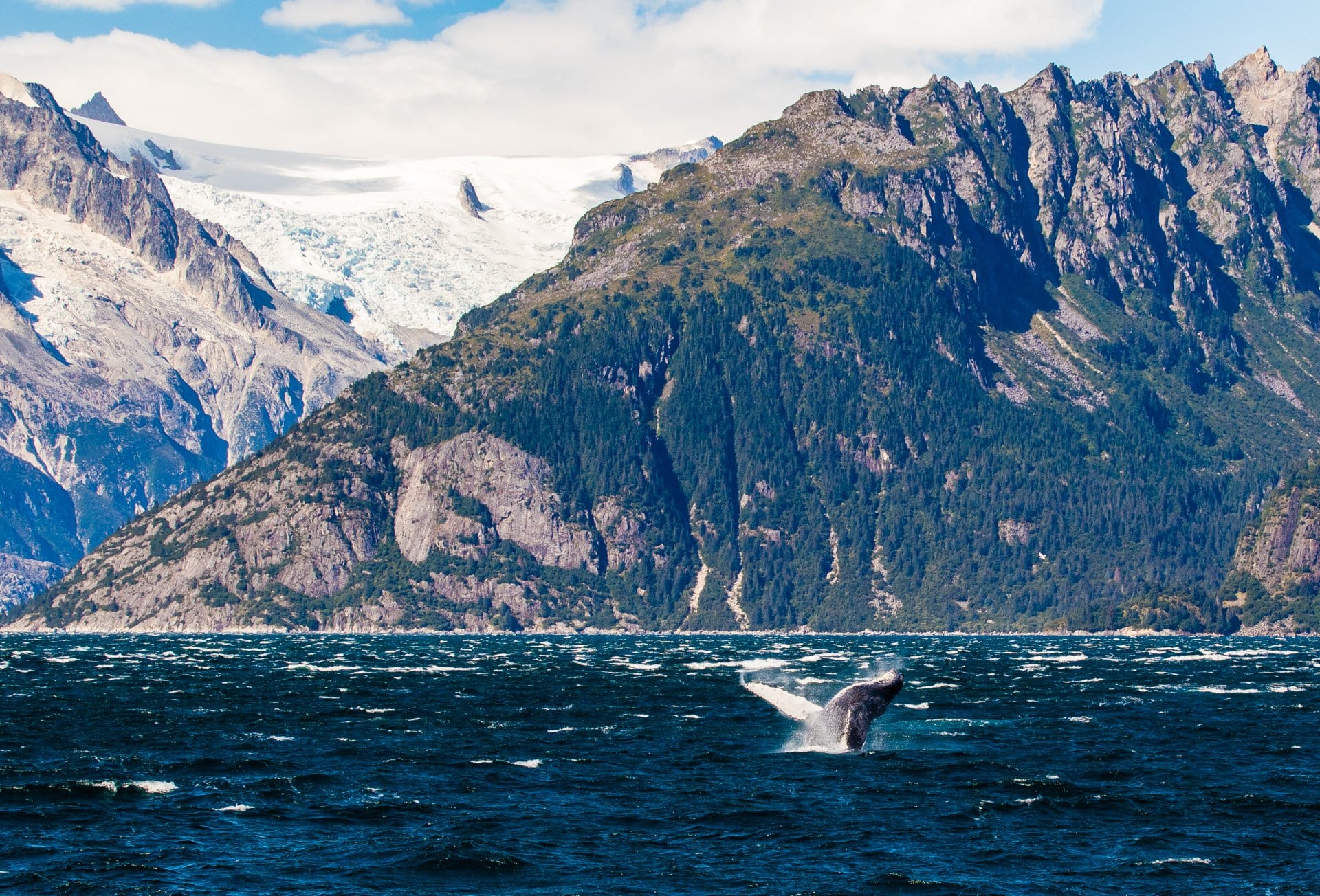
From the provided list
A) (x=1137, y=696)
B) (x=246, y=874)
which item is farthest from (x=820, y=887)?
(x=1137, y=696)

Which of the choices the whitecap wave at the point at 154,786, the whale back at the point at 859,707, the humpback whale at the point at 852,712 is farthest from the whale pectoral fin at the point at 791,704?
the whitecap wave at the point at 154,786

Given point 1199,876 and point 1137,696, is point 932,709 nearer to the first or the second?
point 1137,696

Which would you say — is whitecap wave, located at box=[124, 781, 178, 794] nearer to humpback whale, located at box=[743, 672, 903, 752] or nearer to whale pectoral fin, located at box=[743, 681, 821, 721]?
humpback whale, located at box=[743, 672, 903, 752]

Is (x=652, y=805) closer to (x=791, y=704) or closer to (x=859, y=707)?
(x=859, y=707)

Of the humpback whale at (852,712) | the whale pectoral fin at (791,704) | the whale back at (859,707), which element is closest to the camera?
the whale back at (859,707)

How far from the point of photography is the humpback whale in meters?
115

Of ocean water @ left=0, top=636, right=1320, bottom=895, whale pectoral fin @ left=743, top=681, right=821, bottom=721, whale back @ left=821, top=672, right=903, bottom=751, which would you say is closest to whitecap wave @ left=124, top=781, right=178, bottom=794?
ocean water @ left=0, top=636, right=1320, bottom=895

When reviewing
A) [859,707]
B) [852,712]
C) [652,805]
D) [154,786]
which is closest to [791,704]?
[852,712]

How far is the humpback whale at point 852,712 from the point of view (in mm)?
114812

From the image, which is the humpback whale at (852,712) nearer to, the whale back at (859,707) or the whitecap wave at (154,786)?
the whale back at (859,707)

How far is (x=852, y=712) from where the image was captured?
125250 millimetres

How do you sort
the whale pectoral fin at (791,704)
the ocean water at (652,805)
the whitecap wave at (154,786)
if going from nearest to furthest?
the ocean water at (652,805) → the whitecap wave at (154,786) → the whale pectoral fin at (791,704)

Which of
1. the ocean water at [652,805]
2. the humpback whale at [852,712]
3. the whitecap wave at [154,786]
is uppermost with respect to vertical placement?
the humpback whale at [852,712]

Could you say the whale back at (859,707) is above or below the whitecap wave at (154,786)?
above
